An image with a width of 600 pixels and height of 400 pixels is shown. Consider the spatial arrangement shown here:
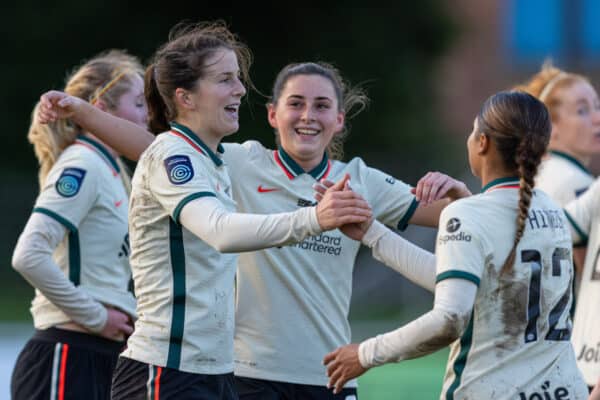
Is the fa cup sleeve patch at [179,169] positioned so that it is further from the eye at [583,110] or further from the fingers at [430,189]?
the eye at [583,110]

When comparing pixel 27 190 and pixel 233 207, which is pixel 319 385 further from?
pixel 27 190

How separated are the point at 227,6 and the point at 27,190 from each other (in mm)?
4787

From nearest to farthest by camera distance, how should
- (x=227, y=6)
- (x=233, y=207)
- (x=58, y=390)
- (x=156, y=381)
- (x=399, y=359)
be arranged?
(x=399, y=359)
(x=156, y=381)
(x=233, y=207)
(x=58, y=390)
(x=227, y=6)

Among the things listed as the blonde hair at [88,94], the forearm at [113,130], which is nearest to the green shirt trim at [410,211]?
the forearm at [113,130]

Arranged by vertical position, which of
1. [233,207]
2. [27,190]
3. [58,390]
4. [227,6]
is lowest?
[58,390]

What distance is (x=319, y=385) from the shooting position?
16.1 ft

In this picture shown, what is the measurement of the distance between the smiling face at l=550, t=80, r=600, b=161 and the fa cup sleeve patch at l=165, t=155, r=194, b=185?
2.82 m

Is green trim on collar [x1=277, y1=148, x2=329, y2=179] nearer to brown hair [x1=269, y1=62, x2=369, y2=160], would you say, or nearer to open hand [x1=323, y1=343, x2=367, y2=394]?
brown hair [x1=269, y1=62, x2=369, y2=160]

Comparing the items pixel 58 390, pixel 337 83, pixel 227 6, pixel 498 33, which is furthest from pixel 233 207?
pixel 498 33

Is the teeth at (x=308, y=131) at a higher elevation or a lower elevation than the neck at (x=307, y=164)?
higher

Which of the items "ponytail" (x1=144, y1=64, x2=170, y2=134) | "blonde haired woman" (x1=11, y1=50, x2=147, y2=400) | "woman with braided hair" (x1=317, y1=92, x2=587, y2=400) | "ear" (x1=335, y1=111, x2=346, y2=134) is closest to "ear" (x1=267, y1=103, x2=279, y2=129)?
"ear" (x1=335, y1=111, x2=346, y2=134)

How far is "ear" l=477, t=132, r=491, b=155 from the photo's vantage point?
401 cm

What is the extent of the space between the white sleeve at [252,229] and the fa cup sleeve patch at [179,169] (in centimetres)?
19

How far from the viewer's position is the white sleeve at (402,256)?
4199 mm
